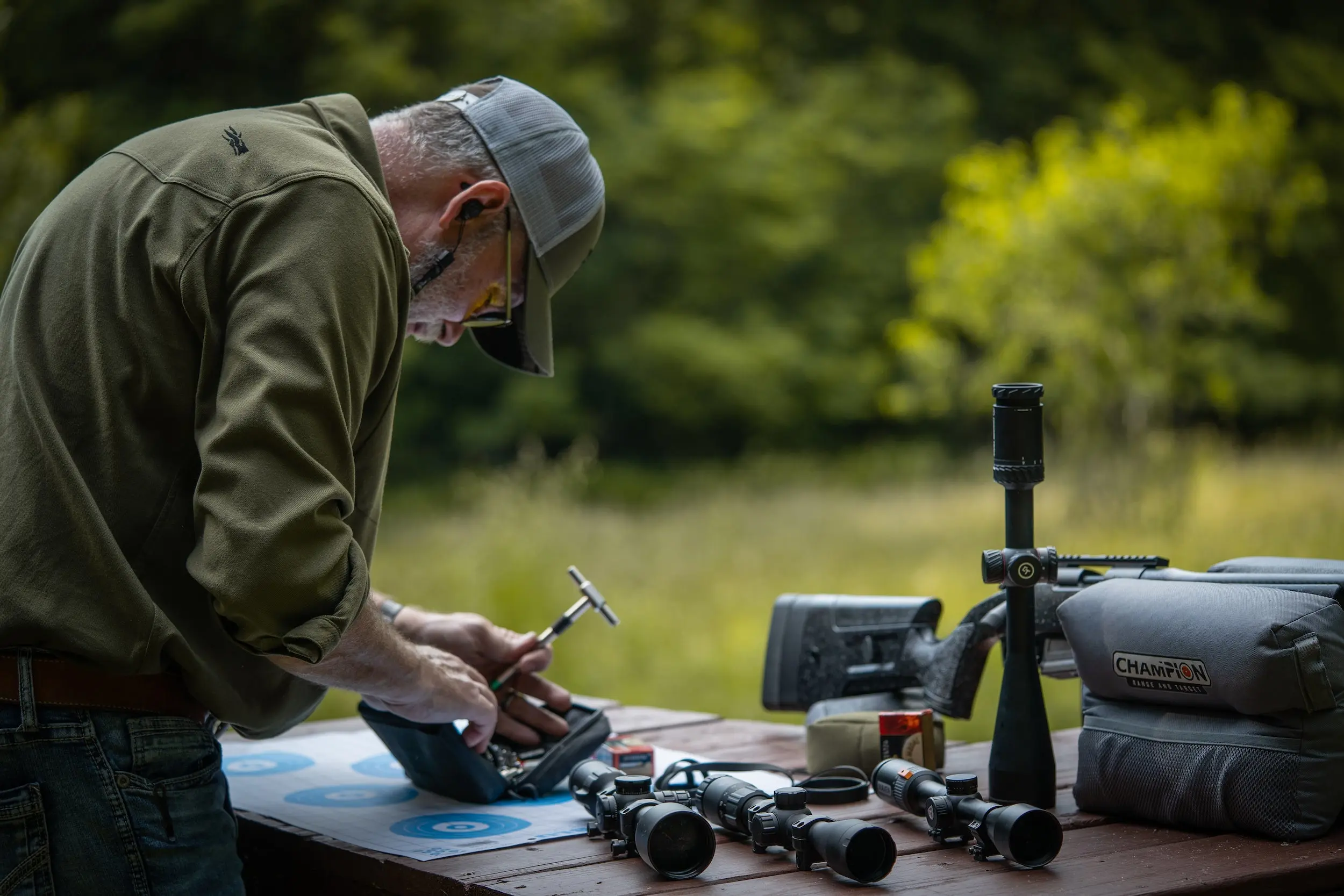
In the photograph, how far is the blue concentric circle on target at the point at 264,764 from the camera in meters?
2.19

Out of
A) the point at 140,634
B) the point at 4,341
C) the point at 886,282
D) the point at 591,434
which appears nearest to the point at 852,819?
the point at 140,634

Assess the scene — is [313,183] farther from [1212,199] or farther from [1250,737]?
[1212,199]

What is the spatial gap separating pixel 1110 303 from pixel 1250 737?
326 inches

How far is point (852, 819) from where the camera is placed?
1468mm

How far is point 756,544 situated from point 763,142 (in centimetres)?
743

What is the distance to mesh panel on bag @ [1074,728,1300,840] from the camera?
5.14 ft

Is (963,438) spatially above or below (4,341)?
below

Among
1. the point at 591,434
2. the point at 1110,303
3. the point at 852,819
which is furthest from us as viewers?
the point at 591,434

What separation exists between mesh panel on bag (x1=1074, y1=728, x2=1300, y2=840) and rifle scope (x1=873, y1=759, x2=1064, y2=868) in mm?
139

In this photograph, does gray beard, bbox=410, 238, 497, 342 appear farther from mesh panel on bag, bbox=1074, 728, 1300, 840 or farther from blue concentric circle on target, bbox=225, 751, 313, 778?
mesh panel on bag, bbox=1074, 728, 1300, 840

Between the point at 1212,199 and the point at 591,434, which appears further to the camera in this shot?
the point at 591,434

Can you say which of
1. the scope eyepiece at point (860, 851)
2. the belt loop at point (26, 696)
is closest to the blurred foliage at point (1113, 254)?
the scope eyepiece at point (860, 851)

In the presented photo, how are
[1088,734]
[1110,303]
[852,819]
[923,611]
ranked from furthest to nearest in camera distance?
[1110,303] < [923,611] < [1088,734] < [852,819]

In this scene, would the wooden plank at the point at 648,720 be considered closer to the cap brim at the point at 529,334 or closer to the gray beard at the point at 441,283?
the cap brim at the point at 529,334
